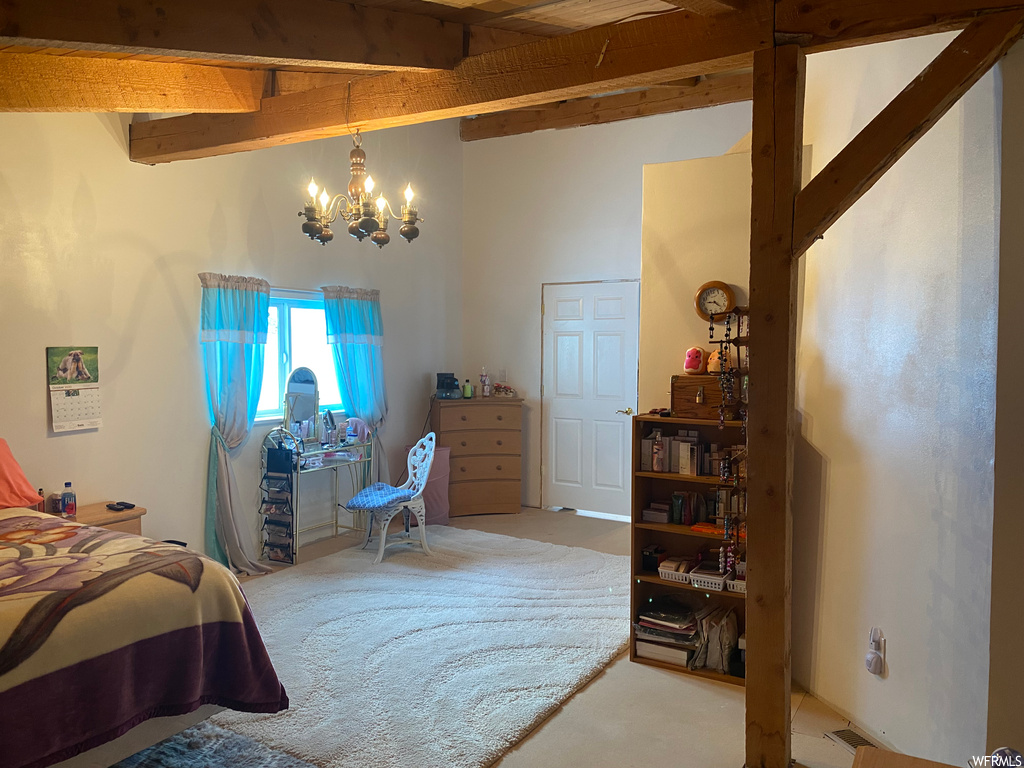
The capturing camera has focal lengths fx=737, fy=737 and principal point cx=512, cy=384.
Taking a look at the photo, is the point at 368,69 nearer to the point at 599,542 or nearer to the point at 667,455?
the point at 667,455

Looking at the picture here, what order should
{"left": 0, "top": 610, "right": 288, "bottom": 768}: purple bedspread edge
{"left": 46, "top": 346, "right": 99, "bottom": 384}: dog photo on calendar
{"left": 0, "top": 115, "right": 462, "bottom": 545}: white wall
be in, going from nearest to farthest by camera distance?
1. {"left": 0, "top": 610, "right": 288, "bottom": 768}: purple bedspread edge
2. {"left": 0, "top": 115, "right": 462, "bottom": 545}: white wall
3. {"left": 46, "top": 346, "right": 99, "bottom": 384}: dog photo on calendar

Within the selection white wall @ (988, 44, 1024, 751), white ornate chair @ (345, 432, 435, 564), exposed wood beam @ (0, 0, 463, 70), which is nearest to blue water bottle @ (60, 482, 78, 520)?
white ornate chair @ (345, 432, 435, 564)

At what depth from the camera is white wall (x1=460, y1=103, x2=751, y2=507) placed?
6039 mm

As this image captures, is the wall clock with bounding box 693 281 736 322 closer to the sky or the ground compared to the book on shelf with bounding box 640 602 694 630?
closer to the sky

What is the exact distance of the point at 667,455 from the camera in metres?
3.56

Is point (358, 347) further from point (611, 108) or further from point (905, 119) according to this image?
point (905, 119)

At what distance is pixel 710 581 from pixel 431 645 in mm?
1385

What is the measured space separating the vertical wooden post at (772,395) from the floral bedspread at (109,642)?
5.64ft

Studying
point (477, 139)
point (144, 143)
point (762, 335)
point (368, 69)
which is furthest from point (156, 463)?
point (477, 139)

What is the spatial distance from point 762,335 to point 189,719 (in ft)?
7.85

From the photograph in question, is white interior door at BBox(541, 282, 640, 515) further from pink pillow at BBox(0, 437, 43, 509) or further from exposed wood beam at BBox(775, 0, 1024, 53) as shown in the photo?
pink pillow at BBox(0, 437, 43, 509)

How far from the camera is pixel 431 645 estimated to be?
11.9ft

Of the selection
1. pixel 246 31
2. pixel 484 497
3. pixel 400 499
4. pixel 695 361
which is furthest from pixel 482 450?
pixel 246 31

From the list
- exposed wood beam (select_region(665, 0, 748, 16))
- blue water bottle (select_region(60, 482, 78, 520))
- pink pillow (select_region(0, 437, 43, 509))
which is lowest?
blue water bottle (select_region(60, 482, 78, 520))
